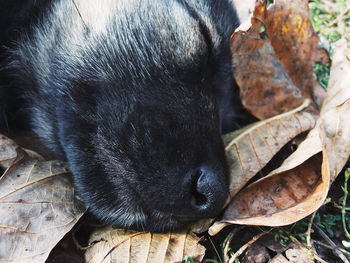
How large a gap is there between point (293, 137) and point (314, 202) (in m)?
0.52

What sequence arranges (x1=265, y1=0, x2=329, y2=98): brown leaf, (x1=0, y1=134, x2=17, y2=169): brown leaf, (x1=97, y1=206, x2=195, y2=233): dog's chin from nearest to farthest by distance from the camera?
(x1=97, y1=206, x2=195, y2=233): dog's chin < (x1=0, y1=134, x2=17, y2=169): brown leaf < (x1=265, y1=0, x2=329, y2=98): brown leaf

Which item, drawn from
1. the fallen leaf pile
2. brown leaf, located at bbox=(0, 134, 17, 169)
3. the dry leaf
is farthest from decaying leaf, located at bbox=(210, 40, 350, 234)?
brown leaf, located at bbox=(0, 134, 17, 169)

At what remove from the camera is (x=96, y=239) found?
2070mm

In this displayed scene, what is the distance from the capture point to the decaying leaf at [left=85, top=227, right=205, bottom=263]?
6.45 ft

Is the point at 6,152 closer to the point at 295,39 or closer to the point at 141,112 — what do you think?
the point at 141,112

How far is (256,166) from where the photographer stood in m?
2.29

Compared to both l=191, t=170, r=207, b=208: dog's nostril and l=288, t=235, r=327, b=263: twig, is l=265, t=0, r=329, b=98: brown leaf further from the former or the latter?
l=191, t=170, r=207, b=208: dog's nostril

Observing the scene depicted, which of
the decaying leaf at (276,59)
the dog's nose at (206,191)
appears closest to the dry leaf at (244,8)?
the decaying leaf at (276,59)

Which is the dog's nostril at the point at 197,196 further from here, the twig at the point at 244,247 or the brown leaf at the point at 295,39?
the brown leaf at the point at 295,39

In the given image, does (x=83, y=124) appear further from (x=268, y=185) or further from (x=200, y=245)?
(x=268, y=185)

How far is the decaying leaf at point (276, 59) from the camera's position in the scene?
2.55 meters

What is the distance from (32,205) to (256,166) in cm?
109

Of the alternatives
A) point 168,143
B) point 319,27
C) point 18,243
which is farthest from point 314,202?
point 319,27

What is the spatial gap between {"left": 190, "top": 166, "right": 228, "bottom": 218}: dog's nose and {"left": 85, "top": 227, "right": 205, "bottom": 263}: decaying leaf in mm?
208
